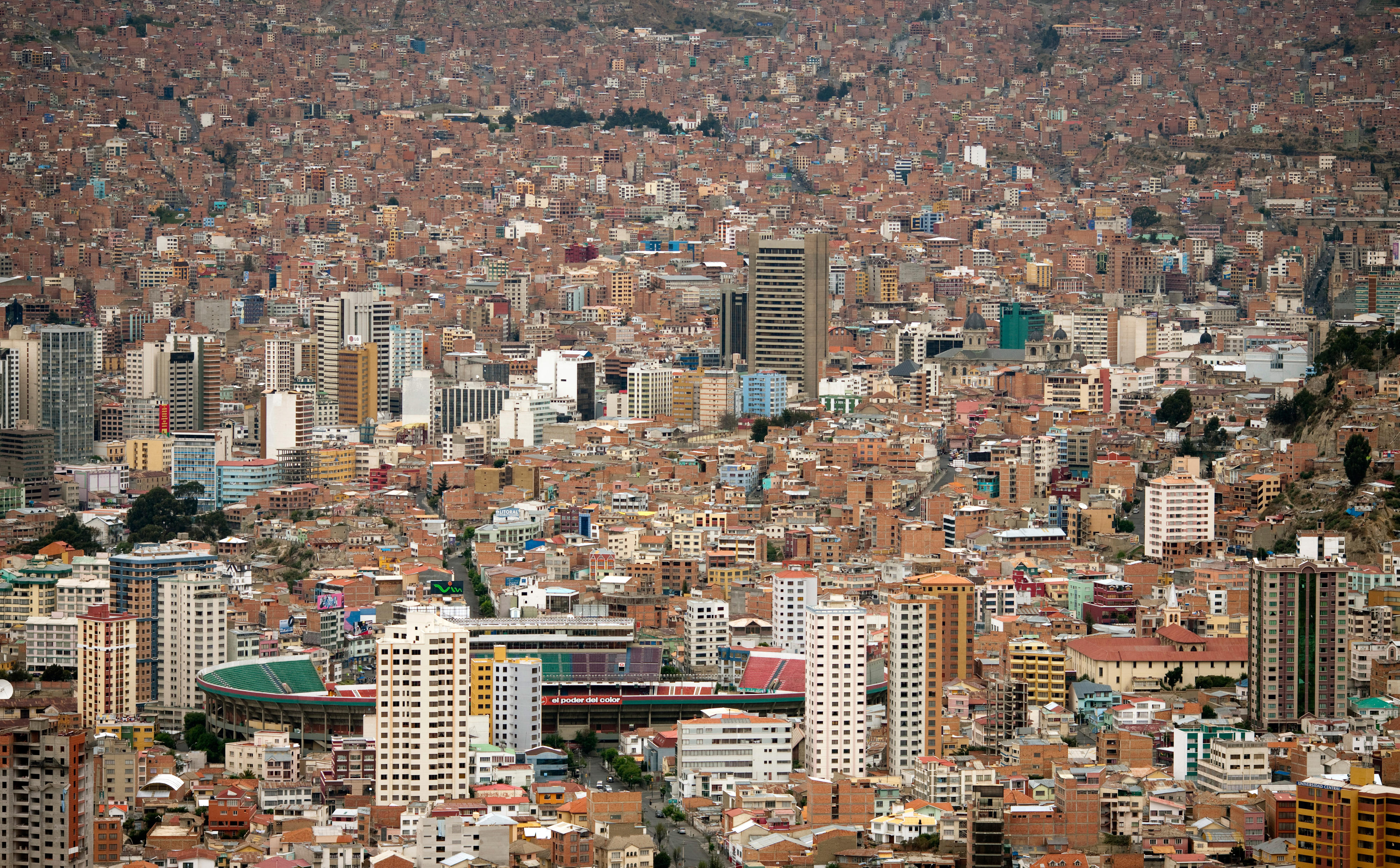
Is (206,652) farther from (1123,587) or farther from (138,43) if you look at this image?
(138,43)

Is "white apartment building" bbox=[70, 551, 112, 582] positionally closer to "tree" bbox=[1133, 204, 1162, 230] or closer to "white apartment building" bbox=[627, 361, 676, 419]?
"white apartment building" bbox=[627, 361, 676, 419]

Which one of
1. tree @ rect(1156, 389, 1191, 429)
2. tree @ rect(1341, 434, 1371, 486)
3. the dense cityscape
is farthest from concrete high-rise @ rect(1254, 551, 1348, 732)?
tree @ rect(1156, 389, 1191, 429)

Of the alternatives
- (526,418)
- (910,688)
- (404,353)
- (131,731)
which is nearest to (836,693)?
(910,688)

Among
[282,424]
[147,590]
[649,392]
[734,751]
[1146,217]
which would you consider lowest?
[734,751]

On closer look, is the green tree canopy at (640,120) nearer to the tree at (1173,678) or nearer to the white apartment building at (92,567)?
the white apartment building at (92,567)

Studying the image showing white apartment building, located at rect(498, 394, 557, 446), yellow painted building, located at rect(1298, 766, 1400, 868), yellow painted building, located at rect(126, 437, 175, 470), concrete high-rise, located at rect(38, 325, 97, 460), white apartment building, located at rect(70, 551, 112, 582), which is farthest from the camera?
white apartment building, located at rect(498, 394, 557, 446)

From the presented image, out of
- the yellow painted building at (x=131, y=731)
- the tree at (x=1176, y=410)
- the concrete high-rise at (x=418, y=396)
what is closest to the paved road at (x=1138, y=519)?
the tree at (x=1176, y=410)

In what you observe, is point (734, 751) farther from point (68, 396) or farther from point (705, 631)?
point (68, 396)
